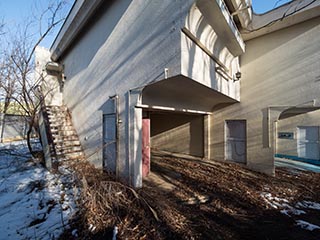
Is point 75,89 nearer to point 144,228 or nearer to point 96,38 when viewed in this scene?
point 96,38

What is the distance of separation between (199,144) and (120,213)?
219 inches

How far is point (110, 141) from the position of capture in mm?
Answer: 4637

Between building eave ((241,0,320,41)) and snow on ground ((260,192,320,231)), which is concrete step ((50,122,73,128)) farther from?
building eave ((241,0,320,41))

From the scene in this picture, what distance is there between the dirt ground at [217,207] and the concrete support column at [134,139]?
375mm

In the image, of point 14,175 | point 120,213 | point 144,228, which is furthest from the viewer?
point 14,175

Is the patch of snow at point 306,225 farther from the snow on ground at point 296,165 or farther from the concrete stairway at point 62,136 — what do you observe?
the concrete stairway at point 62,136

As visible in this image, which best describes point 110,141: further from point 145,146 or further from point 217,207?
point 217,207

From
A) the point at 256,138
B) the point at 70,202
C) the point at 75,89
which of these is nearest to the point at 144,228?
the point at 70,202

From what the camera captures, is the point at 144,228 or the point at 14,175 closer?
the point at 144,228

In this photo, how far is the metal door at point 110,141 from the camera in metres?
4.43

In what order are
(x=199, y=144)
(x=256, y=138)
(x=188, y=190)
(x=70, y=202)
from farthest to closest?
(x=199, y=144)
(x=256, y=138)
(x=188, y=190)
(x=70, y=202)

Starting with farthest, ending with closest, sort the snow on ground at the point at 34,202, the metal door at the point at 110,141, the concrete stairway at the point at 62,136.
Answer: the concrete stairway at the point at 62,136
the metal door at the point at 110,141
the snow on ground at the point at 34,202

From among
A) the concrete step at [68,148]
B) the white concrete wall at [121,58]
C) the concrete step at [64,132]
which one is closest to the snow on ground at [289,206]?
the white concrete wall at [121,58]

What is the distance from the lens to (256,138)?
5902 millimetres
